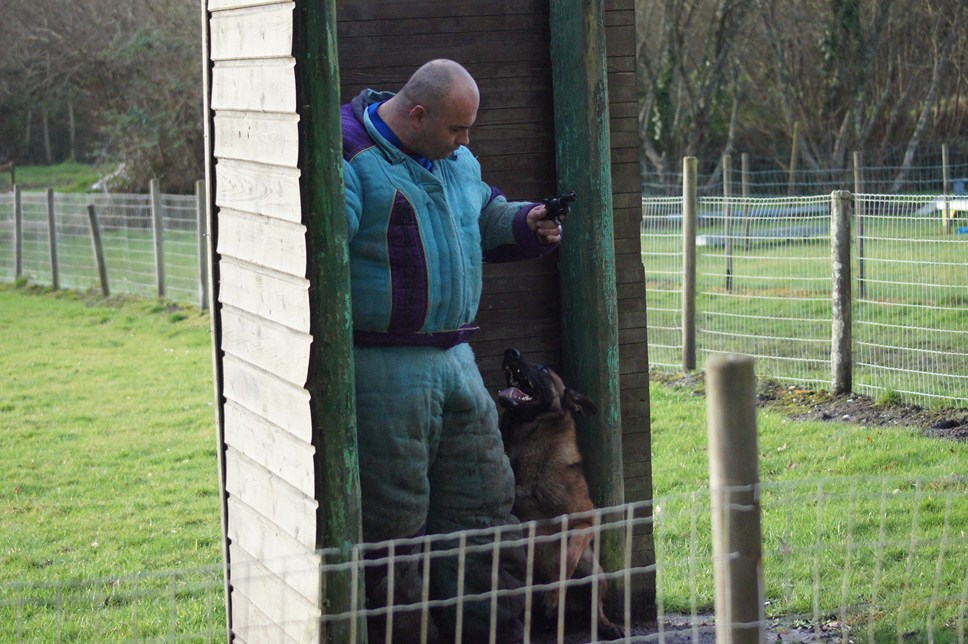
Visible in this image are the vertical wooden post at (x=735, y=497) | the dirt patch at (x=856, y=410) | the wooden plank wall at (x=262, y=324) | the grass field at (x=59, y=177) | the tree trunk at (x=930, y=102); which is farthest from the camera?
the grass field at (x=59, y=177)

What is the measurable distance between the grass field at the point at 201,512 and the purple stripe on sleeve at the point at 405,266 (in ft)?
3.32

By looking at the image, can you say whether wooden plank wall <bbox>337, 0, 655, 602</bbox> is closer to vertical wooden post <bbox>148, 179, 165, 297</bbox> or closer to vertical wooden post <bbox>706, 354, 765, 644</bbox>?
vertical wooden post <bbox>706, 354, 765, 644</bbox>

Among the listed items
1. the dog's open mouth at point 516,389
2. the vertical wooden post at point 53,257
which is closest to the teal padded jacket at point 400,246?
the dog's open mouth at point 516,389

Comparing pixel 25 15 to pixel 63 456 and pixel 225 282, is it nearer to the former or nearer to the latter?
pixel 63 456

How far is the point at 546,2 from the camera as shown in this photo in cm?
500

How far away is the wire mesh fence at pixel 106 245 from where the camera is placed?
16859 mm

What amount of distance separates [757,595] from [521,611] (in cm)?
189

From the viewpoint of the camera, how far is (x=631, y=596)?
516 cm

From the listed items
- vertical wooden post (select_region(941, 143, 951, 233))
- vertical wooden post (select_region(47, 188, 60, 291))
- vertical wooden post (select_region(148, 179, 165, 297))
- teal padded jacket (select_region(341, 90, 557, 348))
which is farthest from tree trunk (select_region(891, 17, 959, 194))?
teal padded jacket (select_region(341, 90, 557, 348))

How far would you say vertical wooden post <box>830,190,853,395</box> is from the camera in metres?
9.23

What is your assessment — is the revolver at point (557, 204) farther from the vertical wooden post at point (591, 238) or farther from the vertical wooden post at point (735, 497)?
the vertical wooden post at point (735, 497)

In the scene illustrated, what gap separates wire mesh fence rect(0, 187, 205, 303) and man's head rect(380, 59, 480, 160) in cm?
1151

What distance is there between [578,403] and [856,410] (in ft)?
15.7

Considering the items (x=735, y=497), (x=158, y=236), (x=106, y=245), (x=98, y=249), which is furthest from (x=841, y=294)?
(x=106, y=245)
